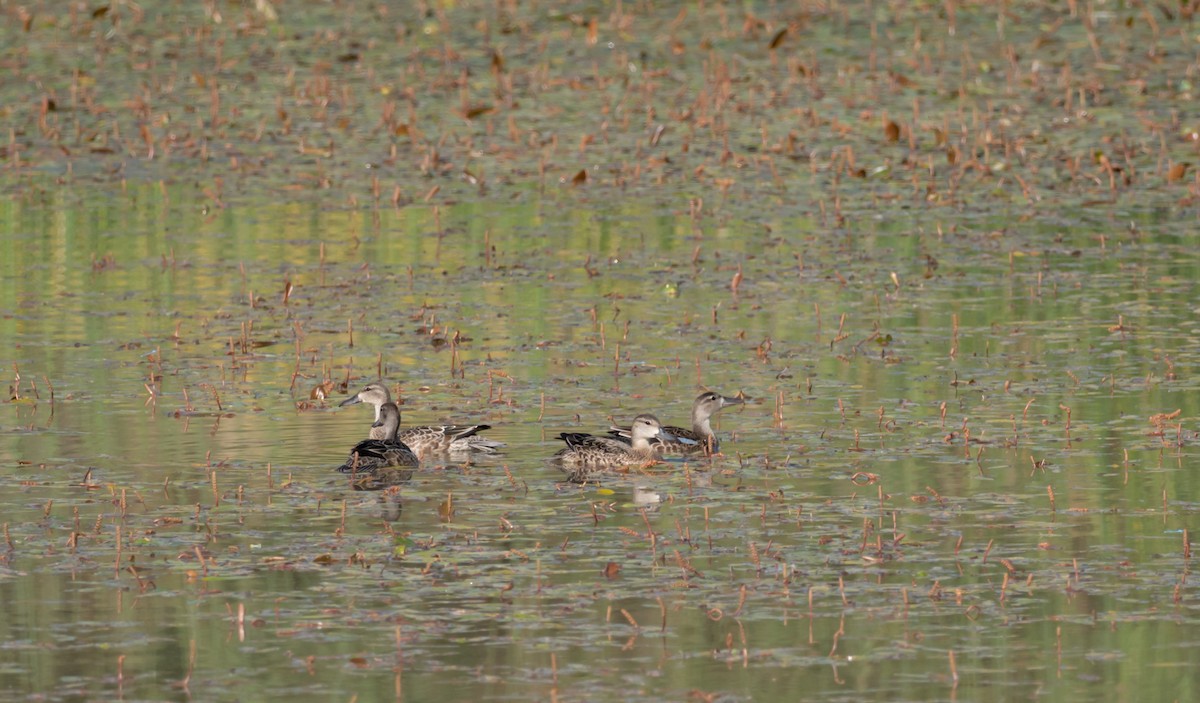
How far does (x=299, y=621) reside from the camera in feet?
34.8

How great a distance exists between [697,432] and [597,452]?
1.02 meters

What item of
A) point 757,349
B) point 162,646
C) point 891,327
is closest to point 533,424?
point 757,349

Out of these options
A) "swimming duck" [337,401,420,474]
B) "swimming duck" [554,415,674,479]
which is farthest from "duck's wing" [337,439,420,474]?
"swimming duck" [554,415,674,479]

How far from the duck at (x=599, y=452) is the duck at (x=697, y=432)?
51 mm

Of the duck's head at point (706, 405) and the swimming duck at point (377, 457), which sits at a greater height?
the duck's head at point (706, 405)

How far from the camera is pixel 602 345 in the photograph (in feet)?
61.0

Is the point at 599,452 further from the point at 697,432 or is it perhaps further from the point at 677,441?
the point at 697,432

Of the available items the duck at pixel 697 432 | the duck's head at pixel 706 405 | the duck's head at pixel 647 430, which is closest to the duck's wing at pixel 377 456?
the duck at pixel 697 432

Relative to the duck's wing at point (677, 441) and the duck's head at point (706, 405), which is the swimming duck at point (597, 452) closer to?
the duck's wing at point (677, 441)

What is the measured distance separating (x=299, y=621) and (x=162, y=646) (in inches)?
25.7

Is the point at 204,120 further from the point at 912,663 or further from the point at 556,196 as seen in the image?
the point at 912,663

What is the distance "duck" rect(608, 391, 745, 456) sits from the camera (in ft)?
49.3

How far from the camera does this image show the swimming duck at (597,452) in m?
14.3

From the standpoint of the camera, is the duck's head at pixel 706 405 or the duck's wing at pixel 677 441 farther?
the duck's head at pixel 706 405
